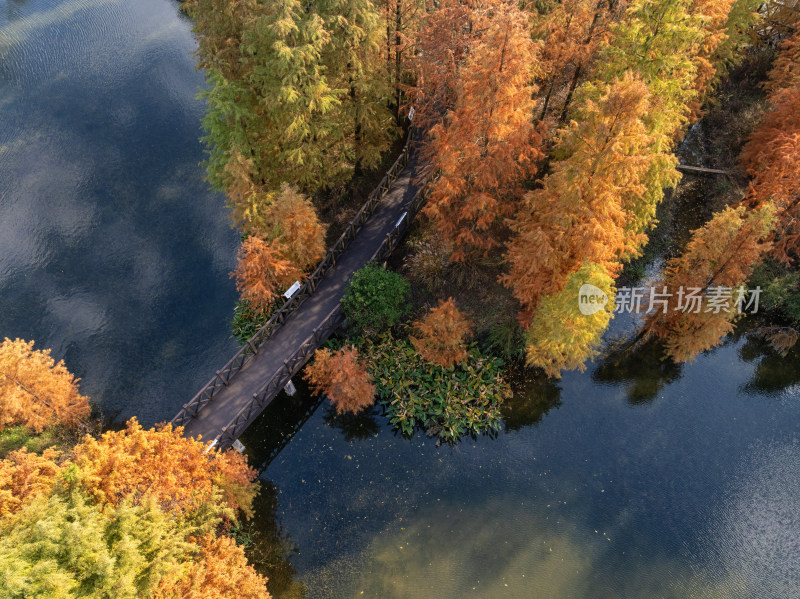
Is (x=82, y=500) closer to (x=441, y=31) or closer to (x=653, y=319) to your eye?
(x=441, y=31)

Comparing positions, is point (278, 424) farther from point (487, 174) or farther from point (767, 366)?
point (767, 366)

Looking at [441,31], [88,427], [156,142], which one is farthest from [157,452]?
[156,142]

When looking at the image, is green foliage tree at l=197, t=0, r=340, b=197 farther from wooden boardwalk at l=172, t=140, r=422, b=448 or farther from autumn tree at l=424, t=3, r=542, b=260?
autumn tree at l=424, t=3, r=542, b=260

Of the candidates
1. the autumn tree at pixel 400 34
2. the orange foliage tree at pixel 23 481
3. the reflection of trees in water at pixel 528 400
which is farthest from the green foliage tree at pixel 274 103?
the reflection of trees in water at pixel 528 400

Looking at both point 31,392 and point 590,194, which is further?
point 31,392

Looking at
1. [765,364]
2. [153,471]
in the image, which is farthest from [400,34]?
[765,364]

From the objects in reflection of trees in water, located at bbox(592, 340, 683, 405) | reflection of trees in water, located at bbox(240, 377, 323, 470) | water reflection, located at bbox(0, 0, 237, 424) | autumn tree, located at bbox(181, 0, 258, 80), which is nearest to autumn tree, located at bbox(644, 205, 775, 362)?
reflection of trees in water, located at bbox(592, 340, 683, 405)

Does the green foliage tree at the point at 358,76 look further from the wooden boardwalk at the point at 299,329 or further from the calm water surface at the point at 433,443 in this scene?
the calm water surface at the point at 433,443
